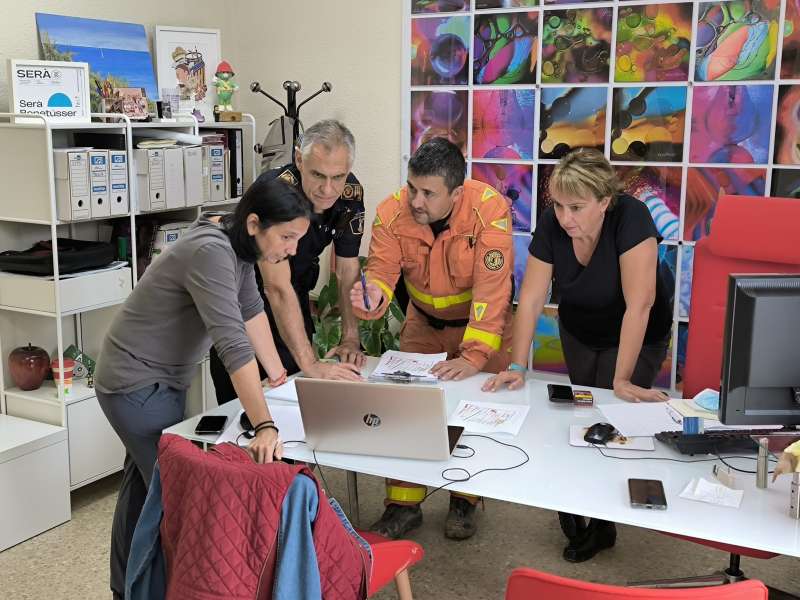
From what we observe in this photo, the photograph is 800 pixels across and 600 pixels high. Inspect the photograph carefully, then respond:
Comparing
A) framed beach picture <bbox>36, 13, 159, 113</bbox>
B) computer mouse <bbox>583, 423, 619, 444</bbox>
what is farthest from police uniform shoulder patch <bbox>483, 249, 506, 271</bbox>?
framed beach picture <bbox>36, 13, 159, 113</bbox>

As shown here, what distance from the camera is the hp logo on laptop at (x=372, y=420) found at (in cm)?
222

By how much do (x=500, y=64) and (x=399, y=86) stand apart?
550mm

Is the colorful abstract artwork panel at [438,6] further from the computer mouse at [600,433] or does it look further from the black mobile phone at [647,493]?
the black mobile phone at [647,493]

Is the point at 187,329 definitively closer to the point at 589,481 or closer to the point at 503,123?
the point at 589,481

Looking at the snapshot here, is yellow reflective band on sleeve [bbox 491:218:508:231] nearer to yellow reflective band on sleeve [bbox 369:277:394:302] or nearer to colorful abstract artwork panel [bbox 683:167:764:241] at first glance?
yellow reflective band on sleeve [bbox 369:277:394:302]

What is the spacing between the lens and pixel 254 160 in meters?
4.71

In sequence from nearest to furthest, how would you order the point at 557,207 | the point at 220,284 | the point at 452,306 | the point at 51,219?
the point at 220,284 → the point at 557,207 → the point at 452,306 → the point at 51,219

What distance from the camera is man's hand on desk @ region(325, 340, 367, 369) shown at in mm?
3043

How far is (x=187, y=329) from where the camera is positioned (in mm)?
2361

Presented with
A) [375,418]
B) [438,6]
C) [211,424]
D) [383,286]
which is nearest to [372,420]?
[375,418]

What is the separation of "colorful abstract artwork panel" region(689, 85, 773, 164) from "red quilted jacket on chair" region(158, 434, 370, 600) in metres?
2.81

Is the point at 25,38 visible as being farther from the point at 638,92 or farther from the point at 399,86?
the point at 638,92

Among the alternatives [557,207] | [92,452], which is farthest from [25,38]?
[557,207]

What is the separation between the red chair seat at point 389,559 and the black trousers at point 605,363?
1.15 m
